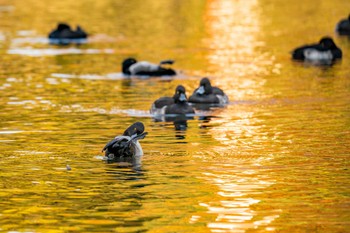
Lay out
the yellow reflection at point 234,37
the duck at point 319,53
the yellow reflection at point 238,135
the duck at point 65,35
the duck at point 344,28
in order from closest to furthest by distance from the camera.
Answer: the yellow reflection at point 238,135, the yellow reflection at point 234,37, the duck at point 319,53, the duck at point 65,35, the duck at point 344,28

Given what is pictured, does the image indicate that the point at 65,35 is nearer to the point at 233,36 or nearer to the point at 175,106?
the point at 233,36

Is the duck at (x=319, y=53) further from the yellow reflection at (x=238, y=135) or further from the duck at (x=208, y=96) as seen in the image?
the duck at (x=208, y=96)

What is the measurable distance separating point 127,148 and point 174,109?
25.8 feet

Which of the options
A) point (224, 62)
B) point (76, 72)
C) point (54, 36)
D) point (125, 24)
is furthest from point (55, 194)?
point (125, 24)

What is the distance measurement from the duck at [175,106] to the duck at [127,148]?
734 centimetres

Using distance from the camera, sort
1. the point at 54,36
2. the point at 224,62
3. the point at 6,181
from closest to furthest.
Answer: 1. the point at 6,181
2. the point at 224,62
3. the point at 54,36

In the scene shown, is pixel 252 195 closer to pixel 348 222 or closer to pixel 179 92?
pixel 348 222

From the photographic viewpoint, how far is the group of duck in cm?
2370

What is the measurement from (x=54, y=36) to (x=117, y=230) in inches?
1553

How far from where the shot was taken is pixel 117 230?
17.6m

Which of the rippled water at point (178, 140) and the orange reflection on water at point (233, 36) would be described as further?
the orange reflection on water at point (233, 36)

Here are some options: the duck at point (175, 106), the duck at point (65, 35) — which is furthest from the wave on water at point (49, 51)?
the duck at point (175, 106)

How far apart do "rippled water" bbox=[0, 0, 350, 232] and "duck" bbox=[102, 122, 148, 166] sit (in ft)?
0.79

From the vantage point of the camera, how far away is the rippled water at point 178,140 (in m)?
18.8
